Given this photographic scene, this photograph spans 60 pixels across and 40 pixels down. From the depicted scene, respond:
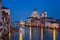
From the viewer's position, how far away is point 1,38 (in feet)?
16.2

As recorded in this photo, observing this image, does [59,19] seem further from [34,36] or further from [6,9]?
[6,9]

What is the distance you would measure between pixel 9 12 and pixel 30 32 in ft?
1.76

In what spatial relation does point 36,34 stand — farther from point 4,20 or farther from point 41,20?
point 4,20

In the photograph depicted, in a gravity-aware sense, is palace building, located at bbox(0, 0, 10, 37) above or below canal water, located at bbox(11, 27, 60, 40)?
above

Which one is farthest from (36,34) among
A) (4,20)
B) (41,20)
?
(4,20)

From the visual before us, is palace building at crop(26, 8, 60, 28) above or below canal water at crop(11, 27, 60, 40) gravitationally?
above

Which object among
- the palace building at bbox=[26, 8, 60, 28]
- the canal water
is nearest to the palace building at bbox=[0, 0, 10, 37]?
the canal water

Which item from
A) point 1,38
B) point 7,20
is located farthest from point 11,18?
point 1,38

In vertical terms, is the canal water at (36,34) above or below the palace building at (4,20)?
below

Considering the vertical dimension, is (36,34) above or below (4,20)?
below

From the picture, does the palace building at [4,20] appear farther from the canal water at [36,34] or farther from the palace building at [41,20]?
the palace building at [41,20]

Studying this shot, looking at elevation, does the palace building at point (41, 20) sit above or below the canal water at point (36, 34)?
above

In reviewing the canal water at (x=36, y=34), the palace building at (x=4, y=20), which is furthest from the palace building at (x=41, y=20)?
the palace building at (x=4, y=20)

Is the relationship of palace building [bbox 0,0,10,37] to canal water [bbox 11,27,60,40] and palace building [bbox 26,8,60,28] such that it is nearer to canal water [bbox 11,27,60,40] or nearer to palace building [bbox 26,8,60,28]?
canal water [bbox 11,27,60,40]
